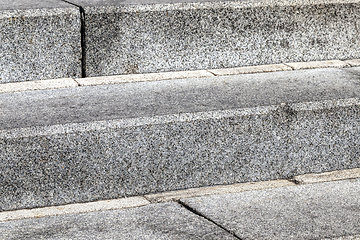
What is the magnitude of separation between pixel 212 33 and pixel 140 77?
49cm

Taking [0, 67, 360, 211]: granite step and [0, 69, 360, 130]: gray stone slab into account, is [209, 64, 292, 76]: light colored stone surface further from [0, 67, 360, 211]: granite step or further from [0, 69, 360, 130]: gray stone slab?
[0, 67, 360, 211]: granite step

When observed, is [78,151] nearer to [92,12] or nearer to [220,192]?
[220,192]

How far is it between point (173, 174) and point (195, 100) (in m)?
0.41

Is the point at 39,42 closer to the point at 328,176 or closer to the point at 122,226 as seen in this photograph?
the point at 122,226

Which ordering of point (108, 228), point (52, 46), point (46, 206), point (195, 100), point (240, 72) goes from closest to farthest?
point (108, 228) < point (46, 206) < point (195, 100) < point (52, 46) < point (240, 72)

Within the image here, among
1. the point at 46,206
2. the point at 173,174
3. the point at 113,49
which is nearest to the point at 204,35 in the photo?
the point at 113,49

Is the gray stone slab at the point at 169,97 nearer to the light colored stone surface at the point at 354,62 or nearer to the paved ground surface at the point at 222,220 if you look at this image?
the light colored stone surface at the point at 354,62

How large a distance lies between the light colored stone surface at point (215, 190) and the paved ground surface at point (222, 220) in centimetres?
8

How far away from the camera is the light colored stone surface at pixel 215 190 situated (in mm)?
2691

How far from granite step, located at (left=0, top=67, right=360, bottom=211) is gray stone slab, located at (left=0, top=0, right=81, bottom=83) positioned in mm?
199

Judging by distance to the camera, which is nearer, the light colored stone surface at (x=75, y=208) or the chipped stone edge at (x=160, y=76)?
the light colored stone surface at (x=75, y=208)

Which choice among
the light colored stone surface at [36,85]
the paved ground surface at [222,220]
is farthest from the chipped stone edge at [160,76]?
the paved ground surface at [222,220]

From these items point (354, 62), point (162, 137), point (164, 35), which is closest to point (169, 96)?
point (162, 137)

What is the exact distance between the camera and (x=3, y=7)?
3318 mm
